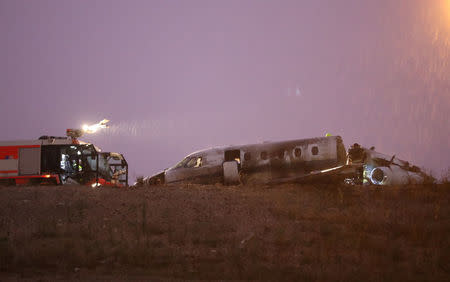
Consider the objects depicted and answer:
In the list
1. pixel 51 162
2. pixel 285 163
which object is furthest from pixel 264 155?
pixel 51 162

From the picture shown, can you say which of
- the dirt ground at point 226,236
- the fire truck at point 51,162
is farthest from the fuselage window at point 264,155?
the fire truck at point 51,162

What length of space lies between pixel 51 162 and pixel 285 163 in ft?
43.1

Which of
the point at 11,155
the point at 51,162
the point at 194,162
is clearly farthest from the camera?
the point at 11,155

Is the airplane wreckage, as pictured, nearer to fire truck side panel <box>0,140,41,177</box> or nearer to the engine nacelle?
the engine nacelle

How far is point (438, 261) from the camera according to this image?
650 cm

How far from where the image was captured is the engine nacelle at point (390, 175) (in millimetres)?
16859

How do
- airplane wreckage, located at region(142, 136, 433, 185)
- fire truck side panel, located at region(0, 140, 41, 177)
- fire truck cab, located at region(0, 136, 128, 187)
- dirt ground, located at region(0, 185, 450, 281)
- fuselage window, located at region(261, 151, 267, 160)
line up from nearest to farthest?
dirt ground, located at region(0, 185, 450, 281) < airplane wreckage, located at region(142, 136, 433, 185) < fuselage window, located at region(261, 151, 267, 160) < fire truck cab, located at region(0, 136, 128, 187) < fire truck side panel, located at region(0, 140, 41, 177)

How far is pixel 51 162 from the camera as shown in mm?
22062

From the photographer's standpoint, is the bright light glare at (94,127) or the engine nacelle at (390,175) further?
the bright light glare at (94,127)

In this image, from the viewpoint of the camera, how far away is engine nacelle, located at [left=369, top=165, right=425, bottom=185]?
16.9 metres

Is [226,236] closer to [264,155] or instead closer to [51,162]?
[264,155]

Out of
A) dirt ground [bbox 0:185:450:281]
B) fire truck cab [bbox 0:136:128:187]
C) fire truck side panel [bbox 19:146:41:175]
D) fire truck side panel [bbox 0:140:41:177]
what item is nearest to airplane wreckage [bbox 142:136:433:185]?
dirt ground [bbox 0:185:450:281]

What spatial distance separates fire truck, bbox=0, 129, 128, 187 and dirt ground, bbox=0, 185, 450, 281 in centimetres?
980

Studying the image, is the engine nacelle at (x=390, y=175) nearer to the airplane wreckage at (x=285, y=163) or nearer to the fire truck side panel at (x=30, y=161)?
the airplane wreckage at (x=285, y=163)
